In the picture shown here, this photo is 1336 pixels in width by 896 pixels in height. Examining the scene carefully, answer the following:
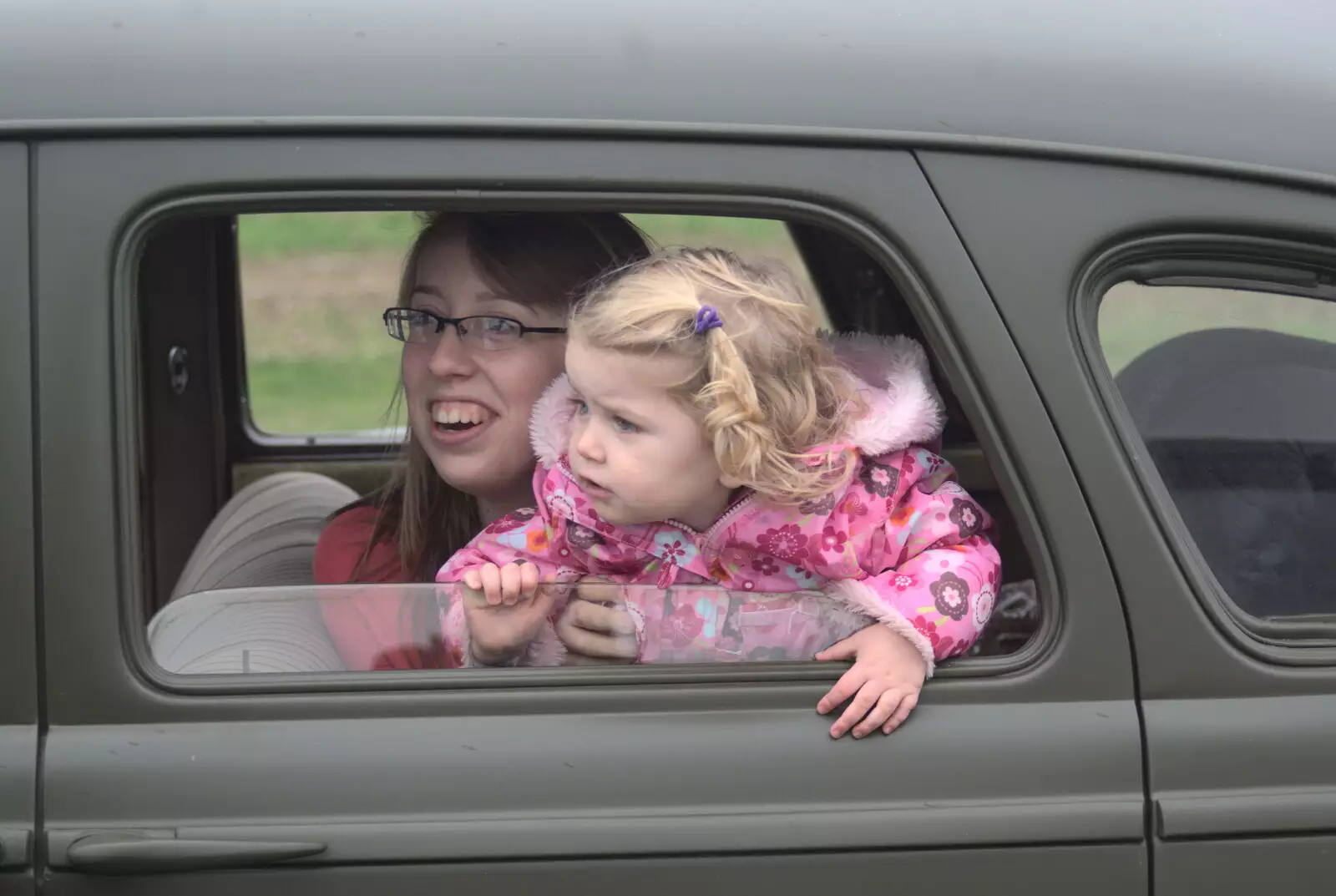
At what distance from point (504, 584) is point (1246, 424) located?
93 cm

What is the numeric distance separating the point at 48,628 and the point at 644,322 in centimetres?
73

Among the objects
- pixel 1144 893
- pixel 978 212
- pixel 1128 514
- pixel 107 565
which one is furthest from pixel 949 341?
pixel 107 565

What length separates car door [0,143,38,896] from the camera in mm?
1467

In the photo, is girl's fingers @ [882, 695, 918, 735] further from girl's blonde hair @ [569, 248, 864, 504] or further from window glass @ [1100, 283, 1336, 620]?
window glass @ [1100, 283, 1336, 620]

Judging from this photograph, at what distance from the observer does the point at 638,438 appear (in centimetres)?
173

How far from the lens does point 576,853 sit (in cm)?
147

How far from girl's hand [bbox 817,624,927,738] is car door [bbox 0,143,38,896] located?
0.83m

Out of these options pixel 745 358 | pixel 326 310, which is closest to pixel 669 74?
pixel 745 358

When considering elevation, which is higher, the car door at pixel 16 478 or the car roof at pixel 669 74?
the car roof at pixel 669 74

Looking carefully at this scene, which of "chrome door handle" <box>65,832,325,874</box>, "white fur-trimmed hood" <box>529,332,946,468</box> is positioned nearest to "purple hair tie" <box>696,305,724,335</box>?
"white fur-trimmed hood" <box>529,332,946,468</box>

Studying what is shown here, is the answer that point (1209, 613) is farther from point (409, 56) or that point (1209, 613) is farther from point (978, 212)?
point (409, 56)

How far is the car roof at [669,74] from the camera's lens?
4.97 ft

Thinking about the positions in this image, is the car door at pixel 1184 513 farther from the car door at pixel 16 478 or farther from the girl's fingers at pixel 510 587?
the car door at pixel 16 478

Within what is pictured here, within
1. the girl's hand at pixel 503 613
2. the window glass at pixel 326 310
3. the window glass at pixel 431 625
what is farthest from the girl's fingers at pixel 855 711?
the window glass at pixel 326 310
